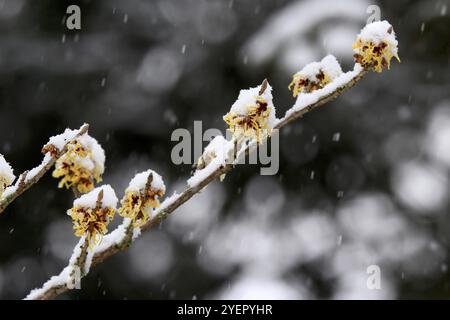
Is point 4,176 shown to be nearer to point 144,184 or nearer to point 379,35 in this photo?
point 144,184

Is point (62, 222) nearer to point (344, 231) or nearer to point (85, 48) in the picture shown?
point (85, 48)

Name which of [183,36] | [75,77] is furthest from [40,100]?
[183,36]

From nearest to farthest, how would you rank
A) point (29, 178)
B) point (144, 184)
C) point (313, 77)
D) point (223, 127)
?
1. point (29, 178)
2. point (144, 184)
3. point (313, 77)
4. point (223, 127)

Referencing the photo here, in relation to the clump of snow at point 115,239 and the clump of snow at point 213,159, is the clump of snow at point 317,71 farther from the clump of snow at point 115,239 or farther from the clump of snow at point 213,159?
the clump of snow at point 115,239

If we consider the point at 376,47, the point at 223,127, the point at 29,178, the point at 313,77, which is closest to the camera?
the point at 29,178

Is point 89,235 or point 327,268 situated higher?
point 327,268

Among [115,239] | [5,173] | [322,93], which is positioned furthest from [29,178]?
[322,93]
